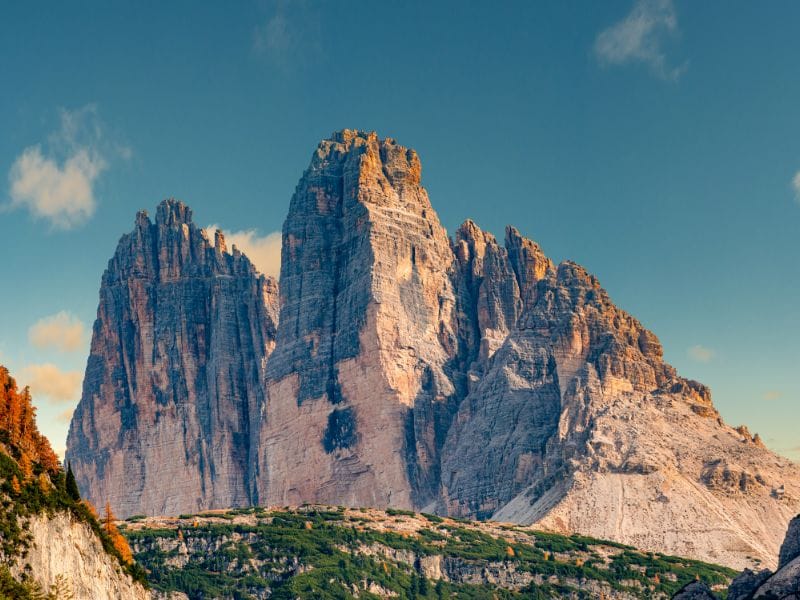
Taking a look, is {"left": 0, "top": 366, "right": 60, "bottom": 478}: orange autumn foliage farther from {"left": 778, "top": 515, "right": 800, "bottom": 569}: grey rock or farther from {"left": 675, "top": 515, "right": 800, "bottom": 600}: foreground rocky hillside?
{"left": 778, "top": 515, "right": 800, "bottom": 569}: grey rock

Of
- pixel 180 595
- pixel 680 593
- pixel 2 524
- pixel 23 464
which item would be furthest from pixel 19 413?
pixel 180 595

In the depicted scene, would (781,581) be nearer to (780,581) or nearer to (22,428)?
(780,581)

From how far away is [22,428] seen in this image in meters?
126

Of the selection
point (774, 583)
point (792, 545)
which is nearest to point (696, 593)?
point (792, 545)

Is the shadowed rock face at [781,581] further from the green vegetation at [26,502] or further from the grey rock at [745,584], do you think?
the green vegetation at [26,502]

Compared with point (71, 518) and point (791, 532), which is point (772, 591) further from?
point (71, 518)

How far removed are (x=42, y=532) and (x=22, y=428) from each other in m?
17.1

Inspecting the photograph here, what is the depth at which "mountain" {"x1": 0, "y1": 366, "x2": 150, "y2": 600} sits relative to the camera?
10525cm

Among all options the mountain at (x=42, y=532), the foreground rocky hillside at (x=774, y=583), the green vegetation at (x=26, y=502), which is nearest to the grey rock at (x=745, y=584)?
the foreground rocky hillside at (x=774, y=583)

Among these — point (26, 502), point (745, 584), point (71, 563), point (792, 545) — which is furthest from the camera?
point (745, 584)

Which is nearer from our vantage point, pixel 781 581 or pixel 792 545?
pixel 781 581

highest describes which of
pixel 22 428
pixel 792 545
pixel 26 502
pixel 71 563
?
pixel 22 428

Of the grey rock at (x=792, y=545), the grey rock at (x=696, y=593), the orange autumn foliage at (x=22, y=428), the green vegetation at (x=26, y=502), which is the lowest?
the grey rock at (x=696, y=593)

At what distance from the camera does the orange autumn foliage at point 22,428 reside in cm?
11994
